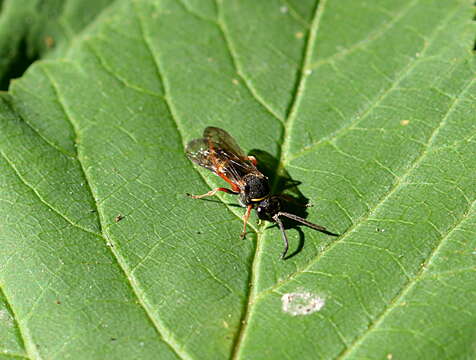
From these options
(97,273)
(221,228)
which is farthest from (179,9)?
(97,273)

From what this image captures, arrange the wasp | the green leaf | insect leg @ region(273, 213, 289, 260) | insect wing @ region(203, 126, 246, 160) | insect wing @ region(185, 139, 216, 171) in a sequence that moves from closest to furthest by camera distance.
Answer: the green leaf → insect leg @ region(273, 213, 289, 260) → the wasp → insect wing @ region(185, 139, 216, 171) → insect wing @ region(203, 126, 246, 160)

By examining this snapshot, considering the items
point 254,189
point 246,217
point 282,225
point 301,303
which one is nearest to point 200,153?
point 254,189

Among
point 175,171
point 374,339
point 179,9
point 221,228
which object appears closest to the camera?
point 374,339

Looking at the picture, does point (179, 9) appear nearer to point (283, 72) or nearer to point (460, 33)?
point (283, 72)

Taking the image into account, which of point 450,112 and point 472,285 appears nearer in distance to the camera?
point 472,285

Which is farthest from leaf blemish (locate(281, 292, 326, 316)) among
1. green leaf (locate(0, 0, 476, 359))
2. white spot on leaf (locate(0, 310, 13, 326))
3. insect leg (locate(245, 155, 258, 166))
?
white spot on leaf (locate(0, 310, 13, 326))

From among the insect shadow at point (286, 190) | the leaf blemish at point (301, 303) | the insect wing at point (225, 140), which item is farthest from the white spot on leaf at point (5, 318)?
the insect wing at point (225, 140)

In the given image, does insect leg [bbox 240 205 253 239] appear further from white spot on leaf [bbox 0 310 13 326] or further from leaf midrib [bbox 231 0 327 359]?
white spot on leaf [bbox 0 310 13 326]
